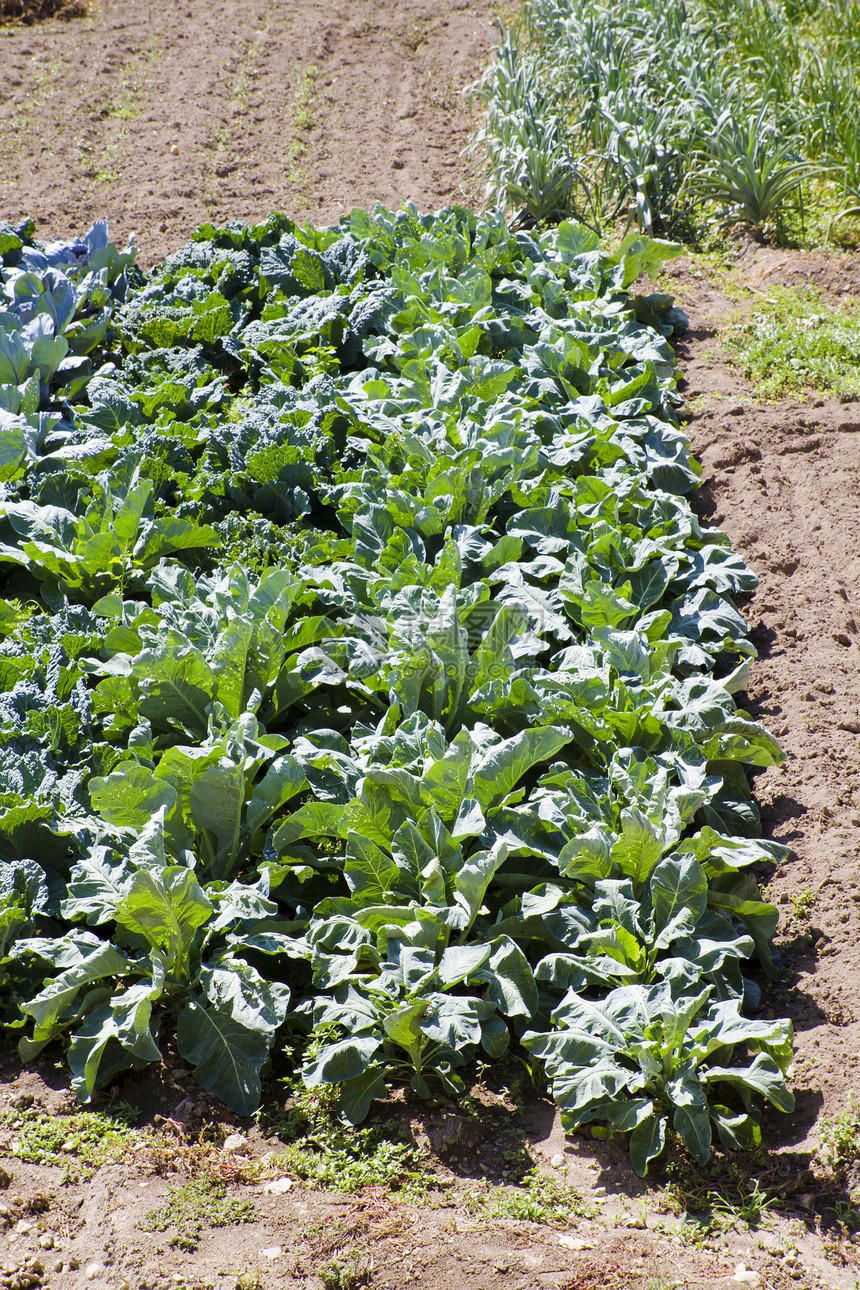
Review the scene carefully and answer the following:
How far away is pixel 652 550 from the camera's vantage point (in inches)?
135

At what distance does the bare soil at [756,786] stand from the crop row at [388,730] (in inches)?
5.1

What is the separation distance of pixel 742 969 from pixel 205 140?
8460 mm

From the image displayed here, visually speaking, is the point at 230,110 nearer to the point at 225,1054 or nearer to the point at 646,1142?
the point at 225,1054

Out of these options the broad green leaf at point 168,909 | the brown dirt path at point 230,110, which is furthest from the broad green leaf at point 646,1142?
the brown dirt path at point 230,110

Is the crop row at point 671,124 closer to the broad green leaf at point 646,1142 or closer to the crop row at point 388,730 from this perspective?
the crop row at point 388,730

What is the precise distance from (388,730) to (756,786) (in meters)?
1.23

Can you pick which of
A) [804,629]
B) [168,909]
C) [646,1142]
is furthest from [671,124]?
[646,1142]

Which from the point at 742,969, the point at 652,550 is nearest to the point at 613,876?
the point at 742,969

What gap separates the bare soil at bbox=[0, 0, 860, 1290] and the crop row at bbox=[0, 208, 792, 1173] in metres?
0.13

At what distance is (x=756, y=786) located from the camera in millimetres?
3150

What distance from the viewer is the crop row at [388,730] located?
7.78 feet

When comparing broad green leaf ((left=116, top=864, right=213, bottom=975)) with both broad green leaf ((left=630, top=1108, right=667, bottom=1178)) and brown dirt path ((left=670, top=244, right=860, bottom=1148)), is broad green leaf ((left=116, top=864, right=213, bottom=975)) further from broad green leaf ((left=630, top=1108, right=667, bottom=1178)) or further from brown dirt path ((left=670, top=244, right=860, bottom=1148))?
brown dirt path ((left=670, top=244, right=860, bottom=1148))

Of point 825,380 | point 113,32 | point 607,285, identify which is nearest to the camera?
point 825,380

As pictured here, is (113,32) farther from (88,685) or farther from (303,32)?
(88,685)
